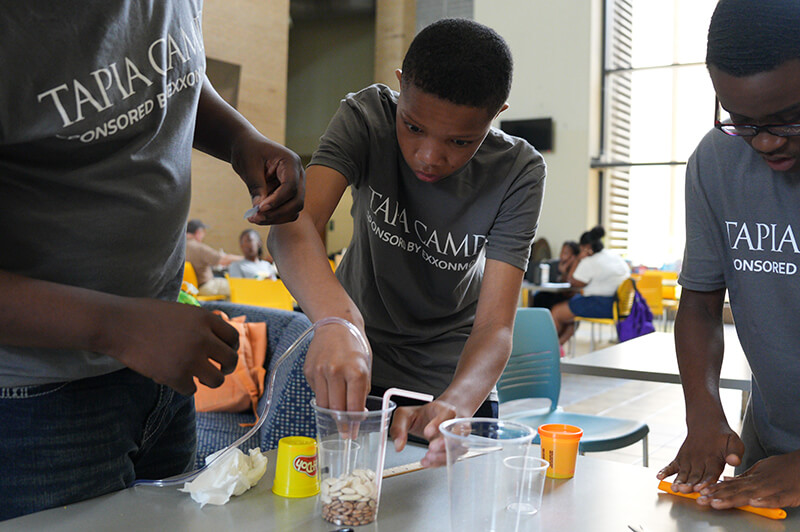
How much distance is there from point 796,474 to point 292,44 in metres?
14.7

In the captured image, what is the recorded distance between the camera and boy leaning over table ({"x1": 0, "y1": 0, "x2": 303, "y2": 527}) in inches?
31.3

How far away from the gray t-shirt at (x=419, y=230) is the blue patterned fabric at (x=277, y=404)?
909mm

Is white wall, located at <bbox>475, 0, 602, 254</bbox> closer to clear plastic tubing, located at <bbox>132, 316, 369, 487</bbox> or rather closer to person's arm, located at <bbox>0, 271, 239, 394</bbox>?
clear plastic tubing, located at <bbox>132, 316, 369, 487</bbox>

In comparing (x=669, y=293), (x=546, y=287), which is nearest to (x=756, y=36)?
(x=546, y=287)

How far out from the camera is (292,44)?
14648 mm

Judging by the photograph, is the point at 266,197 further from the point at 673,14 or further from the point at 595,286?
the point at 673,14

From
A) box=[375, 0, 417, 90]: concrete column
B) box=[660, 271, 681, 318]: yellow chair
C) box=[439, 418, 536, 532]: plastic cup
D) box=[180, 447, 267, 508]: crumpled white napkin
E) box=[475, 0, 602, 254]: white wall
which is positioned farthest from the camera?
box=[375, 0, 417, 90]: concrete column

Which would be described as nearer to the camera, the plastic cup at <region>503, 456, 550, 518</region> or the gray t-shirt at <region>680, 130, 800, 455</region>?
the plastic cup at <region>503, 456, 550, 518</region>

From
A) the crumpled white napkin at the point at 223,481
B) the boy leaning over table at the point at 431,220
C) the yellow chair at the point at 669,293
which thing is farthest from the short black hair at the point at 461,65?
the yellow chair at the point at 669,293

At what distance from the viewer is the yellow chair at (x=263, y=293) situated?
5.66 metres

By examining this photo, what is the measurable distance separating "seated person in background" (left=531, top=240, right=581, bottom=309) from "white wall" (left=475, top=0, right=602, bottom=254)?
2.85 m

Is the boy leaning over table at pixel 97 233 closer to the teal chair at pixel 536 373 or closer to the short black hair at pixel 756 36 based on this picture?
the short black hair at pixel 756 36

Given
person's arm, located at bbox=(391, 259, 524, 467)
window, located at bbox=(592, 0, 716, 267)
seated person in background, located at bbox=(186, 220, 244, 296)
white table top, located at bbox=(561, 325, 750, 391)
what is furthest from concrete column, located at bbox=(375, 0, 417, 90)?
person's arm, located at bbox=(391, 259, 524, 467)

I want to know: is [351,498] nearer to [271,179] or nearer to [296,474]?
[296,474]
